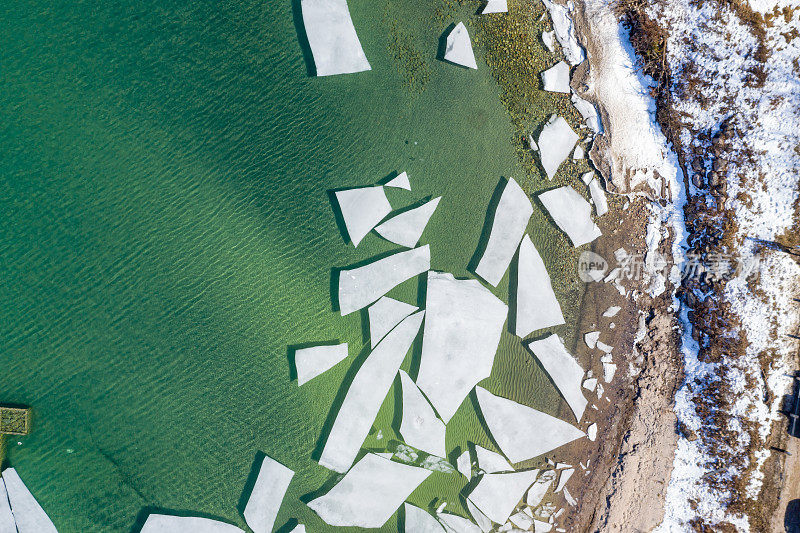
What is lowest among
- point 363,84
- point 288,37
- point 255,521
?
point 255,521

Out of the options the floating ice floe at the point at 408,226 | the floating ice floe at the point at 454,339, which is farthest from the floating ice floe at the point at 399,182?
the floating ice floe at the point at 454,339

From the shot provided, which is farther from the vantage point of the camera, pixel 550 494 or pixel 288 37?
pixel 550 494

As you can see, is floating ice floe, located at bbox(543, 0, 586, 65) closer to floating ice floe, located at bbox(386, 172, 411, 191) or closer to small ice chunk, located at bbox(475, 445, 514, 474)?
floating ice floe, located at bbox(386, 172, 411, 191)

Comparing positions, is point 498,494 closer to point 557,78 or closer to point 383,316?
point 383,316

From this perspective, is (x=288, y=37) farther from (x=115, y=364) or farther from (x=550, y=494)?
(x=550, y=494)

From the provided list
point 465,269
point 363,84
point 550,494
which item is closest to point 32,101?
point 363,84

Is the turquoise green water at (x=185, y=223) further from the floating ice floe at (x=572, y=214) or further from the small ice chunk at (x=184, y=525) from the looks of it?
the floating ice floe at (x=572, y=214)
